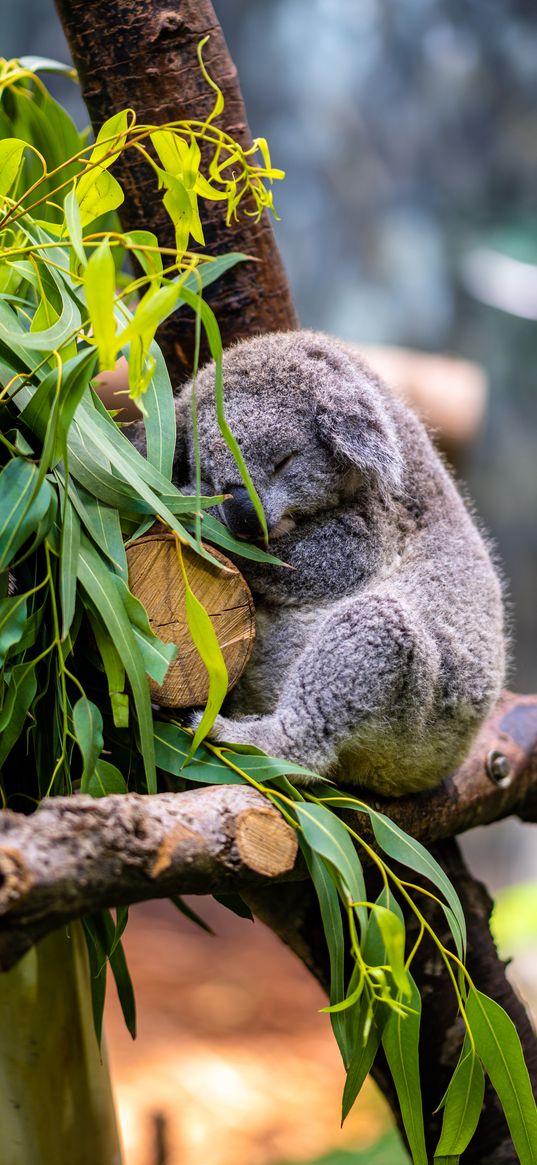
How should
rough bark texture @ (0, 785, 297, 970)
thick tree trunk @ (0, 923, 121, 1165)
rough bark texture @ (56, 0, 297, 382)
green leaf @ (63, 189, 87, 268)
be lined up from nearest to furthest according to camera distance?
rough bark texture @ (0, 785, 297, 970) → green leaf @ (63, 189, 87, 268) → thick tree trunk @ (0, 923, 121, 1165) → rough bark texture @ (56, 0, 297, 382)

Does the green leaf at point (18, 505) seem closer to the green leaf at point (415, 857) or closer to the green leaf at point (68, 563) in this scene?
the green leaf at point (68, 563)

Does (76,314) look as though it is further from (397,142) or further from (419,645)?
(397,142)

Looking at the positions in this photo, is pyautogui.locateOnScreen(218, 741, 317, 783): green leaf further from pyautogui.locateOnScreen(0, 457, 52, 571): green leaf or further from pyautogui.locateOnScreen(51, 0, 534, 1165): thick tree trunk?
pyautogui.locateOnScreen(51, 0, 534, 1165): thick tree trunk

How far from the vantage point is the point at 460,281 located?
6961mm

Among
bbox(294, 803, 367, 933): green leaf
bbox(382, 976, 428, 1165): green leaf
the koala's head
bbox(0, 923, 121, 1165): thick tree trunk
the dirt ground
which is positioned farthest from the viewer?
the dirt ground

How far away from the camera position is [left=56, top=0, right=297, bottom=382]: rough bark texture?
83.6 inches

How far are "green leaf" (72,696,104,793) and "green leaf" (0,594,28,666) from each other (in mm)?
133

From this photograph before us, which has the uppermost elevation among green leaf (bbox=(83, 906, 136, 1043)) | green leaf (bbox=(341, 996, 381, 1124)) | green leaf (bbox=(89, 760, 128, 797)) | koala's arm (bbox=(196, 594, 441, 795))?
green leaf (bbox=(89, 760, 128, 797))

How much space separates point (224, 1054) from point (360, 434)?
3949 mm

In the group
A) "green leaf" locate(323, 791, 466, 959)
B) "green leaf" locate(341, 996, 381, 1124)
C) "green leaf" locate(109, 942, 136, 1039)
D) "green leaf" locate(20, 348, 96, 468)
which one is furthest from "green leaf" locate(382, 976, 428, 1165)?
"green leaf" locate(20, 348, 96, 468)

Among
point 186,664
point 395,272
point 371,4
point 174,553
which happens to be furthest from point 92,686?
point 371,4

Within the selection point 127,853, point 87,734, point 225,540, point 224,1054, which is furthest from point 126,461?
point 224,1054

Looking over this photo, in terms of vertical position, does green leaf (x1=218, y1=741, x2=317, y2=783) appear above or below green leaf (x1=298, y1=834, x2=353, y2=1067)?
above

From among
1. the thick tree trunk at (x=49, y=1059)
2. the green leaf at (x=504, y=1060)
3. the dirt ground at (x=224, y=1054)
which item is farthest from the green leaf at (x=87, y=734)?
the dirt ground at (x=224, y=1054)
